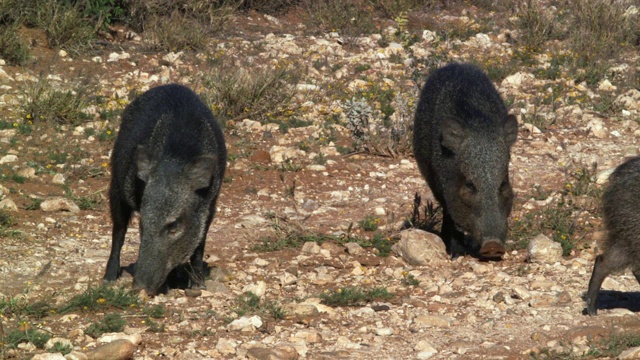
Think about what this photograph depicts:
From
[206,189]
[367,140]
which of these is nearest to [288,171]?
[367,140]

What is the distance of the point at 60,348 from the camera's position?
552 centimetres

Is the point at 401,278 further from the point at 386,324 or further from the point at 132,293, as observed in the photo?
the point at 132,293

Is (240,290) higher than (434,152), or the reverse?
(434,152)

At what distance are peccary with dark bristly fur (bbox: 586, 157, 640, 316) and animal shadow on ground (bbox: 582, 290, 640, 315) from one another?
0.96 ft

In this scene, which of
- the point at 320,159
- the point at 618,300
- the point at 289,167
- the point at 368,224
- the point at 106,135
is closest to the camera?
the point at 618,300

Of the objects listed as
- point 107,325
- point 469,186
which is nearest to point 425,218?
point 469,186

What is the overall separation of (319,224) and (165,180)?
2458 millimetres

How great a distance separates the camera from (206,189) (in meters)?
7.02

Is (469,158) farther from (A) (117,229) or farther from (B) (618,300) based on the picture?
(A) (117,229)

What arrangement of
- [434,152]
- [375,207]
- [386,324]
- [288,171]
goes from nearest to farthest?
[386,324] < [434,152] < [375,207] < [288,171]

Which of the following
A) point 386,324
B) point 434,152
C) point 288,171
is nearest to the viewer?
point 386,324

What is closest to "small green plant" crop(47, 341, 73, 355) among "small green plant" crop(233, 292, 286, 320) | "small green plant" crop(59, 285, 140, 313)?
"small green plant" crop(59, 285, 140, 313)

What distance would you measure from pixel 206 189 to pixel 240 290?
788 millimetres

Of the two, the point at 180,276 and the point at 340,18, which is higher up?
the point at 340,18
